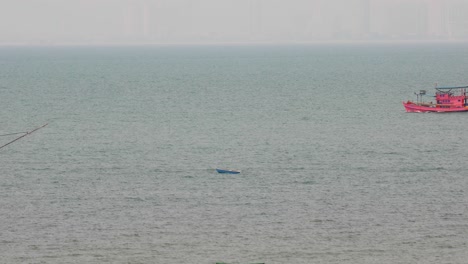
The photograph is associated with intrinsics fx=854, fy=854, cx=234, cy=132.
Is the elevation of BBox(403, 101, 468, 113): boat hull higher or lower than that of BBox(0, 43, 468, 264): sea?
higher

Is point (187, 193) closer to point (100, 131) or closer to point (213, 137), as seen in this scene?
point (213, 137)

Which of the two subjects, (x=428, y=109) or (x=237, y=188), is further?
(x=428, y=109)

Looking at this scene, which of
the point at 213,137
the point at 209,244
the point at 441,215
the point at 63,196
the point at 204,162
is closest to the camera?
the point at 209,244

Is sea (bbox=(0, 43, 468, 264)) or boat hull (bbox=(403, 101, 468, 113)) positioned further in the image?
boat hull (bbox=(403, 101, 468, 113))

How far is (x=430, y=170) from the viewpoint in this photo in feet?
317

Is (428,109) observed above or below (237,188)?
above

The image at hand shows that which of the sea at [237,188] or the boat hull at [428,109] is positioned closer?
the sea at [237,188]

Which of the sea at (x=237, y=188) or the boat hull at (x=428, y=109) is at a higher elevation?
the boat hull at (x=428, y=109)

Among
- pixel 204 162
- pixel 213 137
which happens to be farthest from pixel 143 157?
pixel 213 137

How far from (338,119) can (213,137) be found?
1089 inches

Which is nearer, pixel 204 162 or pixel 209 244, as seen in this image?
pixel 209 244

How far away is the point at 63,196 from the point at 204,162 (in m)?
22.3

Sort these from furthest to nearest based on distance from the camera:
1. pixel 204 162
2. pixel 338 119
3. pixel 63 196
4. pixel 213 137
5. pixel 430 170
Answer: pixel 338 119, pixel 213 137, pixel 204 162, pixel 430 170, pixel 63 196

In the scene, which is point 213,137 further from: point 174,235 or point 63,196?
point 174,235
